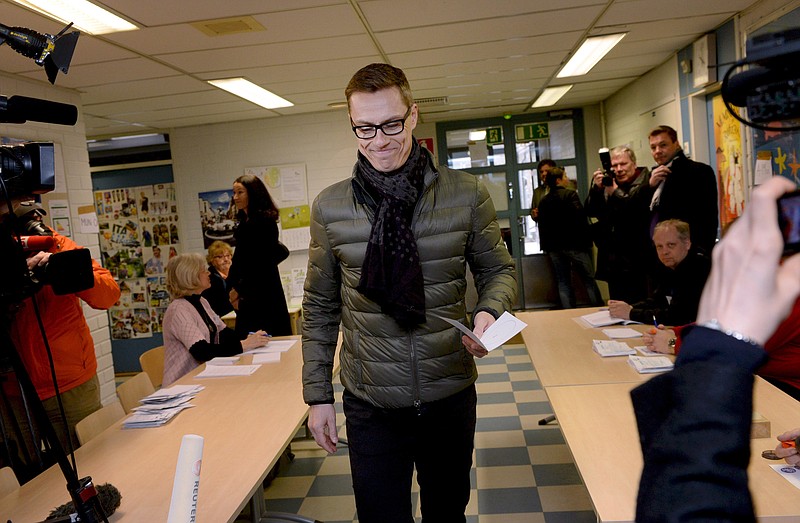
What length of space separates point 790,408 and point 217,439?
202 centimetres

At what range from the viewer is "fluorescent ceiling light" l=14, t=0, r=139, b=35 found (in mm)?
3189

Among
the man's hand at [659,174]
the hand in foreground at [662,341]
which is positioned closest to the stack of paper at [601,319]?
Answer: the hand in foreground at [662,341]

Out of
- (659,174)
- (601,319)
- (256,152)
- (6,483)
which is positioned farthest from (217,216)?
(6,483)

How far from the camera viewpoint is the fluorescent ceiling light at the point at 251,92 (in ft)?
17.5

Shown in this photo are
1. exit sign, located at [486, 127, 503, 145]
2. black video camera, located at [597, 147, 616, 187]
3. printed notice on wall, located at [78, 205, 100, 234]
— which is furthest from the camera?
exit sign, located at [486, 127, 503, 145]

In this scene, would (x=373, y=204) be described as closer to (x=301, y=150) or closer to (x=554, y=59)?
(x=554, y=59)

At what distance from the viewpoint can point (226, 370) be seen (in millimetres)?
3438

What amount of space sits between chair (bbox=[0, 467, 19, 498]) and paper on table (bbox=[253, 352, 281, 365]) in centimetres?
165

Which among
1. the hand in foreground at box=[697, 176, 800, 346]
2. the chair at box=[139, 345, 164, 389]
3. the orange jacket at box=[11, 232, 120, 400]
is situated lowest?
the chair at box=[139, 345, 164, 389]

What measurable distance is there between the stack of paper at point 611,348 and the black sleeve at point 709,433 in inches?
102

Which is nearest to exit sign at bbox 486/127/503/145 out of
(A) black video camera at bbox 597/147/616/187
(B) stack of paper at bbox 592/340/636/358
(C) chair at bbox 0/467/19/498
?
(A) black video camera at bbox 597/147/616/187

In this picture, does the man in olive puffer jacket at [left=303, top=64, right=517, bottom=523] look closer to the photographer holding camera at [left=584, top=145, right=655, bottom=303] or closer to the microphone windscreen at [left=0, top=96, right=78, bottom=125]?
the microphone windscreen at [left=0, top=96, right=78, bottom=125]

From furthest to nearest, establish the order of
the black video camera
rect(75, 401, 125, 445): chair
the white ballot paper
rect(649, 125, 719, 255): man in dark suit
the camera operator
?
1. the black video camera
2. rect(649, 125, 719, 255): man in dark suit
3. the camera operator
4. rect(75, 401, 125, 445): chair
5. the white ballot paper

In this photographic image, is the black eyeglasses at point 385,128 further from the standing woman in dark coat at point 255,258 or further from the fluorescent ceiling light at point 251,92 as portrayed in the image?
the fluorescent ceiling light at point 251,92
